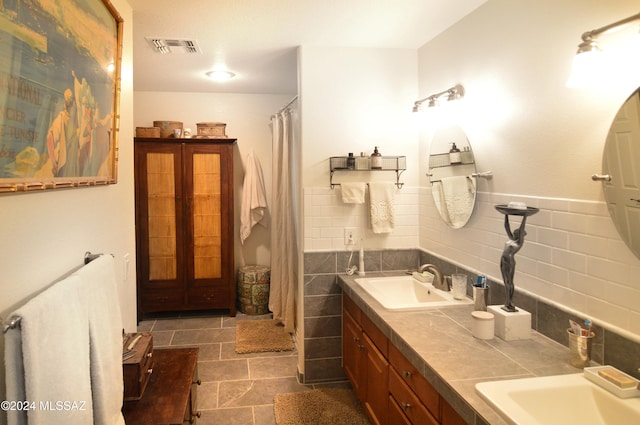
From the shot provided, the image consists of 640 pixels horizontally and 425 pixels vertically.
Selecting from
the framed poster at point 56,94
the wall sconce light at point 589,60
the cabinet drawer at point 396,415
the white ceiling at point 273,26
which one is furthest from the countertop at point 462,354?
the white ceiling at point 273,26

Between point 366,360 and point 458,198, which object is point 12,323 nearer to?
point 366,360

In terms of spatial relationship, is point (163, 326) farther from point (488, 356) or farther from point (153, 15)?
point (488, 356)

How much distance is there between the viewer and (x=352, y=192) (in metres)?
3.10

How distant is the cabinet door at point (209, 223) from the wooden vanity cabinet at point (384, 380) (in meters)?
2.04

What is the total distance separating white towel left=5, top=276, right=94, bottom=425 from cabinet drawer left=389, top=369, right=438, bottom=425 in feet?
4.04

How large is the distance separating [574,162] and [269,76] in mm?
3074

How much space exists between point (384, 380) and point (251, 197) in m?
3.16

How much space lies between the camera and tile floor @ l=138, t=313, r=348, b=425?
289 centimetres

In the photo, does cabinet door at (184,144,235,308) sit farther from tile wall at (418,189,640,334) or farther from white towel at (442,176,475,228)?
tile wall at (418,189,640,334)

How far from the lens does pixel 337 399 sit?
303cm

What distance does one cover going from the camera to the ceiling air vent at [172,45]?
301 centimetres

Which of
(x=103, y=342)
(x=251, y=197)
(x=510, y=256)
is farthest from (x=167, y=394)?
(x=251, y=197)

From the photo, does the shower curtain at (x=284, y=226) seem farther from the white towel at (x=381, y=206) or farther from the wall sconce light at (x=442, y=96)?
the wall sconce light at (x=442, y=96)

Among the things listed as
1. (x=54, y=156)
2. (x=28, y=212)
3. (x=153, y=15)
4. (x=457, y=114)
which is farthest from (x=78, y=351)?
(x=457, y=114)
